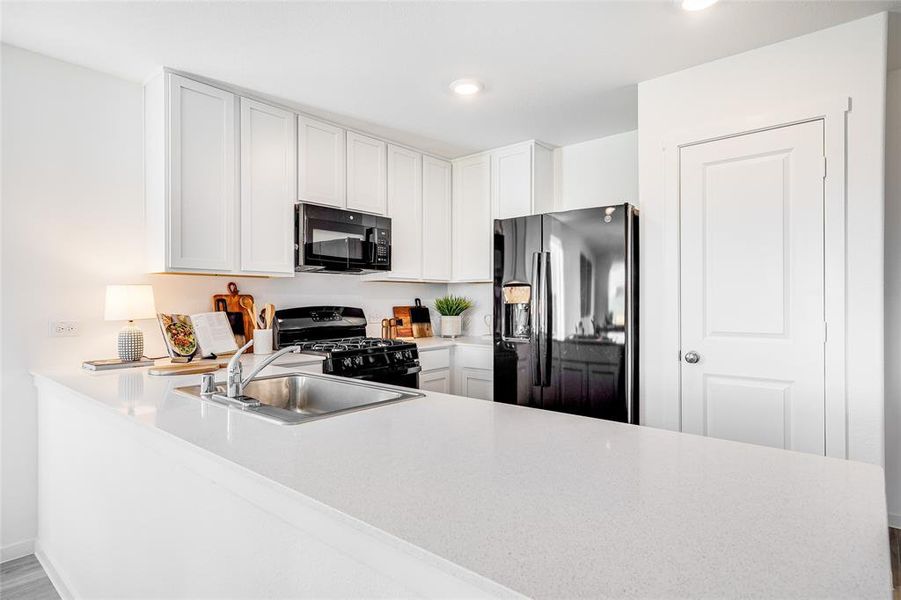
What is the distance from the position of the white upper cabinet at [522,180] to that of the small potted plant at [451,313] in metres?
0.87

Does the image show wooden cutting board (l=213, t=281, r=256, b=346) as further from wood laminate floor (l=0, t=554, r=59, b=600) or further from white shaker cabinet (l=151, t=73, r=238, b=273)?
wood laminate floor (l=0, t=554, r=59, b=600)

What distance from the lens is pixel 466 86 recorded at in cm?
276

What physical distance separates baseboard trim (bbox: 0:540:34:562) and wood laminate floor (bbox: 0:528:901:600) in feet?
0.06

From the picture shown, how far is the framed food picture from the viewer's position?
2656 millimetres

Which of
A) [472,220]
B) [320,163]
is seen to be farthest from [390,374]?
[472,220]

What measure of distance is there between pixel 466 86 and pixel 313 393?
1.84 m

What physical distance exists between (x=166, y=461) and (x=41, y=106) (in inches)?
85.2

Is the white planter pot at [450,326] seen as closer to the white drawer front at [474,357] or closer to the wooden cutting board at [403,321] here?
the wooden cutting board at [403,321]

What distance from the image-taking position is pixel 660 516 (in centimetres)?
76

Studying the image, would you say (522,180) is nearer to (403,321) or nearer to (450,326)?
(450,326)

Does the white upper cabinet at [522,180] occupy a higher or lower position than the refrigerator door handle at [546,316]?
higher

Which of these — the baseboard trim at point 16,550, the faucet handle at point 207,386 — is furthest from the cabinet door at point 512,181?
A: the baseboard trim at point 16,550

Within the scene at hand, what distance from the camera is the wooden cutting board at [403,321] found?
4.17 m

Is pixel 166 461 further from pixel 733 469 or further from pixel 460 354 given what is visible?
pixel 460 354
